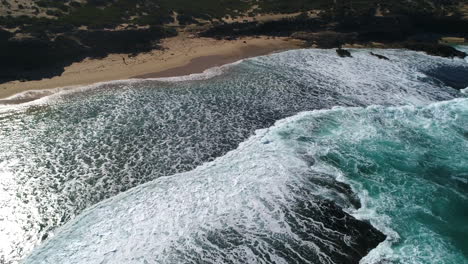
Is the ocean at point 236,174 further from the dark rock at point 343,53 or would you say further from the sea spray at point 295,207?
the dark rock at point 343,53

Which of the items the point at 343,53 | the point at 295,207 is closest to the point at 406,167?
the point at 295,207

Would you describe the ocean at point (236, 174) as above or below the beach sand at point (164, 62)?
below

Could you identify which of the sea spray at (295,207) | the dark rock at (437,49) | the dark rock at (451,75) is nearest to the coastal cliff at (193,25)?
the dark rock at (437,49)

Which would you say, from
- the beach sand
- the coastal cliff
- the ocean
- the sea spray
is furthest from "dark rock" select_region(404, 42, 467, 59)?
the sea spray

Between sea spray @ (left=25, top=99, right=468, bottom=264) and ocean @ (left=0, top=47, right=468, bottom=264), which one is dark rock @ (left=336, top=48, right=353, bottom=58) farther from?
sea spray @ (left=25, top=99, right=468, bottom=264)

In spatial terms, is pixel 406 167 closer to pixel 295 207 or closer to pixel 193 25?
pixel 295 207
